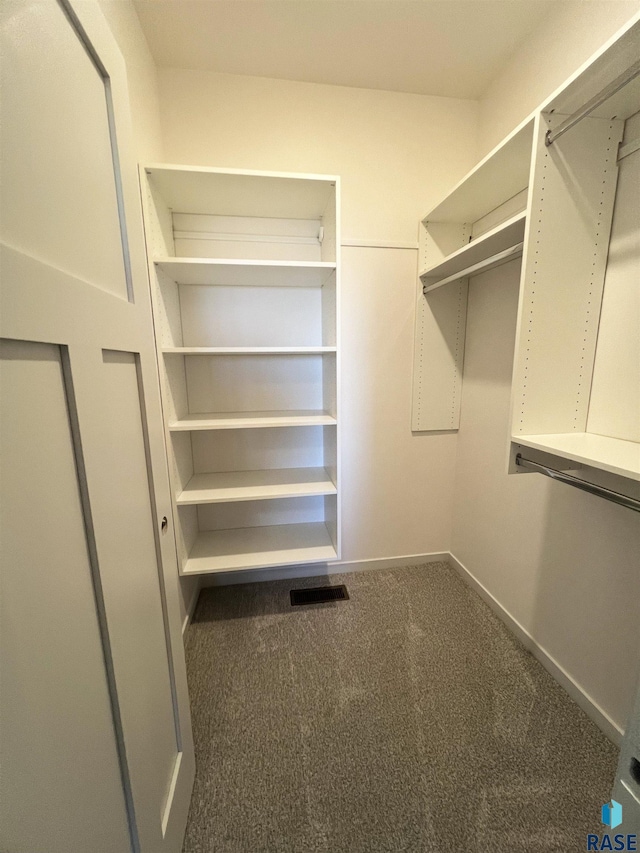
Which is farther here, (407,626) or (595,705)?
(407,626)

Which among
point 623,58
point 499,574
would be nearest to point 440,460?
point 499,574

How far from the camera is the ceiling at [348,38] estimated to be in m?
1.33

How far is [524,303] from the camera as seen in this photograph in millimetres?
1117

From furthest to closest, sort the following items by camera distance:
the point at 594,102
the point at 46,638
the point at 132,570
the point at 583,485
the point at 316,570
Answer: the point at 316,570, the point at 583,485, the point at 594,102, the point at 132,570, the point at 46,638

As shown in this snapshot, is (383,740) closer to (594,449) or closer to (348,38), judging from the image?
(594,449)

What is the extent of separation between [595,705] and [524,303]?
5.33 feet

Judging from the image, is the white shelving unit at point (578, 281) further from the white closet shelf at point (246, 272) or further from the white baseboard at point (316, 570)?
the white baseboard at point (316, 570)

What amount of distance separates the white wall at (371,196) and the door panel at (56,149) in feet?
4.31

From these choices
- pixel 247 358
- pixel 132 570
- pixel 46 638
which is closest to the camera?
pixel 46 638

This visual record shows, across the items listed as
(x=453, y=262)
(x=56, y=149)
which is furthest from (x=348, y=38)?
(x=56, y=149)

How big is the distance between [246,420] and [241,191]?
3.62 feet

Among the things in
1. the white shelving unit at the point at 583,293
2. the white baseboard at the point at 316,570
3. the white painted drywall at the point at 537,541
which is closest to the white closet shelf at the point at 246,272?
the white shelving unit at the point at 583,293

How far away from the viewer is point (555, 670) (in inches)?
57.3

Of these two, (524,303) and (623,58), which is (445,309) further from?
(623,58)
